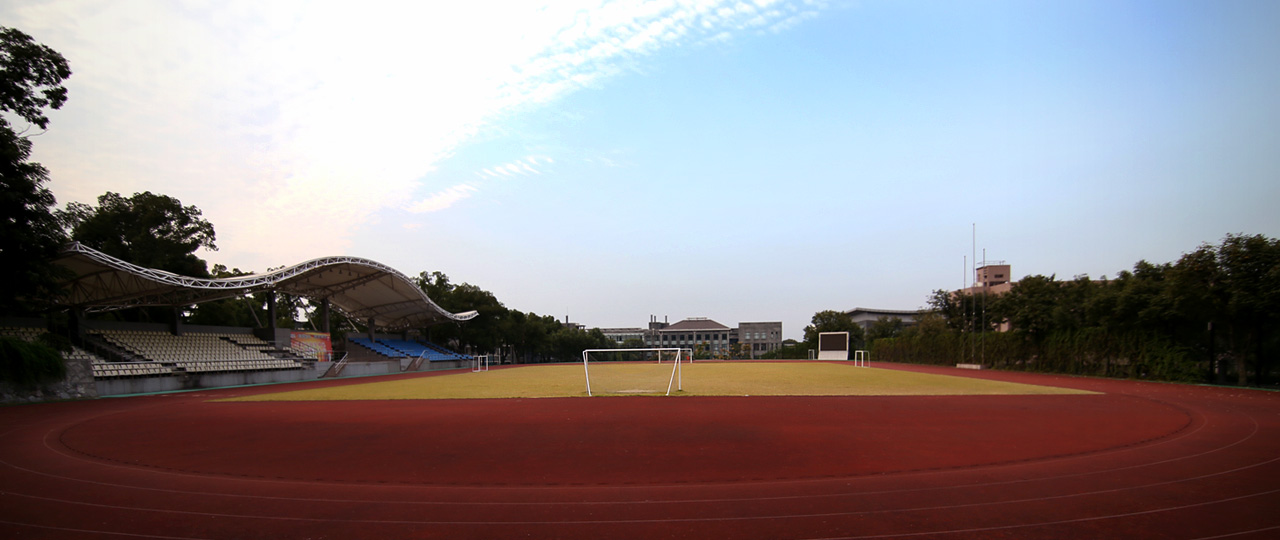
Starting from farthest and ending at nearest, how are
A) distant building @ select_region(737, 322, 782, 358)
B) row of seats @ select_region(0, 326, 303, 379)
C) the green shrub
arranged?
distant building @ select_region(737, 322, 782, 358)
row of seats @ select_region(0, 326, 303, 379)
the green shrub

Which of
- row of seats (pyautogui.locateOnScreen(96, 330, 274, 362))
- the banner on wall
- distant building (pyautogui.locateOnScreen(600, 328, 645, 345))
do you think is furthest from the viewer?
distant building (pyautogui.locateOnScreen(600, 328, 645, 345))

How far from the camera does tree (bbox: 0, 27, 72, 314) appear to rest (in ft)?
63.3

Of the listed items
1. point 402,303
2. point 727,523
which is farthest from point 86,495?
point 402,303

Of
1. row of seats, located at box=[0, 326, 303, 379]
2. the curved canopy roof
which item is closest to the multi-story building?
the curved canopy roof

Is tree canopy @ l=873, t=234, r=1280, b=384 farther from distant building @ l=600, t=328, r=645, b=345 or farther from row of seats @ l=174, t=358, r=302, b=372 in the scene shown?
distant building @ l=600, t=328, r=645, b=345

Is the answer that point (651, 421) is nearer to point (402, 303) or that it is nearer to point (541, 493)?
point (541, 493)

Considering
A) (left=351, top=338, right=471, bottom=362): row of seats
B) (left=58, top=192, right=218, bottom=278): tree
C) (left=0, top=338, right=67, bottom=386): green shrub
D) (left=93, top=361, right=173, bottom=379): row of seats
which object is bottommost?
(left=351, top=338, right=471, bottom=362): row of seats

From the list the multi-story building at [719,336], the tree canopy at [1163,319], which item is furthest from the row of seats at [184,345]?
the multi-story building at [719,336]

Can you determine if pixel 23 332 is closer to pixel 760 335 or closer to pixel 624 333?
pixel 760 335

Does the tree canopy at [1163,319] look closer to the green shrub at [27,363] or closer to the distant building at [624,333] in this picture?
the green shrub at [27,363]

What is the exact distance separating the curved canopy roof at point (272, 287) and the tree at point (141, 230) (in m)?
7.65

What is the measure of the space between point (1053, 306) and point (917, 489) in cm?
3164

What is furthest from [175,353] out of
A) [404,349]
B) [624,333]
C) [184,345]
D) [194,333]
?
[624,333]

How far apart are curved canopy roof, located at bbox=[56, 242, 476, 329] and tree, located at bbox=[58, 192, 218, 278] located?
7652mm
